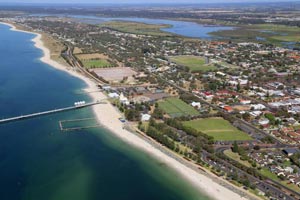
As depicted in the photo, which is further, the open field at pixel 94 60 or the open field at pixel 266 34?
the open field at pixel 266 34

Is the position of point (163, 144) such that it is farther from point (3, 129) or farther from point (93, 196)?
point (3, 129)

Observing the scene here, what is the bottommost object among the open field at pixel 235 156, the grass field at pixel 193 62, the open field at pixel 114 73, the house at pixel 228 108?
the grass field at pixel 193 62

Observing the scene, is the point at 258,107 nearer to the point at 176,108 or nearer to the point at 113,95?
the point at 176,108

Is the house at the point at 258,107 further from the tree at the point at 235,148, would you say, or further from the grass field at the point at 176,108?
the tree at the point at 235,148

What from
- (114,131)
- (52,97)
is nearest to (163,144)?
(114,131)

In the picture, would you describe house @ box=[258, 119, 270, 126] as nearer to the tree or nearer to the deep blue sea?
the tree

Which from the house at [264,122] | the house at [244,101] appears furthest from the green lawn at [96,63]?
the house at [264,122]

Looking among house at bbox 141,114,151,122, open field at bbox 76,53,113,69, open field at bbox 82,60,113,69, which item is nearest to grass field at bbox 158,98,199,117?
house at bbox 141,114,151,122
